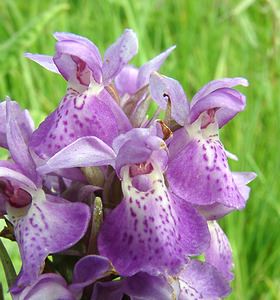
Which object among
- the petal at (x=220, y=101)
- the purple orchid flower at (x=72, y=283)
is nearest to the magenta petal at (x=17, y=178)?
the purple orchid flower at (x=72, y=283)

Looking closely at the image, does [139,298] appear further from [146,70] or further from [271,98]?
[271,98]

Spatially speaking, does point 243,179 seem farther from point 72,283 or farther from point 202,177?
point 72,283

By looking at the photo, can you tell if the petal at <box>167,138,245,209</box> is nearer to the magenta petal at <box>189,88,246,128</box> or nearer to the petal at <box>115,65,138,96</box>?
the magenta petal at <box>189,88,246,128</box>

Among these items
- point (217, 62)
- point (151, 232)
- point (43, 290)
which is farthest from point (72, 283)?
point (217, 62)

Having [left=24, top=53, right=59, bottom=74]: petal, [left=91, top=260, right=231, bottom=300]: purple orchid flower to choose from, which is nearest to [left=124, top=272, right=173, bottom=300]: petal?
[left=91, top=260, right=231, bottom=300]: purple orchid flower

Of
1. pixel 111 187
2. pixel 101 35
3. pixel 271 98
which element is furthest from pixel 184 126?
pixel 101 35

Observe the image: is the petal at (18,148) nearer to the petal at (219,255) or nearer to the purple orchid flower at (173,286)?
the purple orchid flower at (173,286)
